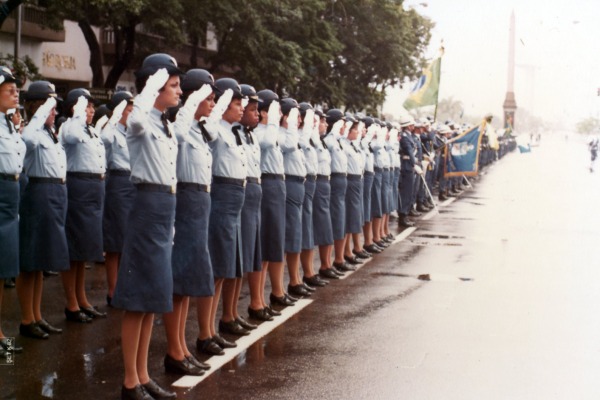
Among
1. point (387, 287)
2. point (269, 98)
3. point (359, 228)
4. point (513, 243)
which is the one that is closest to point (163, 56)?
point (269, 98)

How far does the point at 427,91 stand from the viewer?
86.0 ft

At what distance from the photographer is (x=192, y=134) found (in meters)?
7.32

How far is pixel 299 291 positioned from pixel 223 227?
312cm

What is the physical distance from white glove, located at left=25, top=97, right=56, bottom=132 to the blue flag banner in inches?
788

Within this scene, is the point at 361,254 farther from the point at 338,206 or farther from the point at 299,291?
the point at 299,291

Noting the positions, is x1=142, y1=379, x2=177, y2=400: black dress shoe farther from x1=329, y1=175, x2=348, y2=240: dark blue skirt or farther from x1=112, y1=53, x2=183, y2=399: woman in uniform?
x1=329, y1=175, x2=348, y2=240: dark blue skirt

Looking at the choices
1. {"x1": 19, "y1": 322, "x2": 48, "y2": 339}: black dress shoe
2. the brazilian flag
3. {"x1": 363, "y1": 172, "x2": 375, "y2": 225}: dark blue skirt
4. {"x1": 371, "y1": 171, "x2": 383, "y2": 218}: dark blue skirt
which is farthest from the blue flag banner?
{"x1": 19, "y1": 322, "x2": 48, "y2": 339}: black dress shoe

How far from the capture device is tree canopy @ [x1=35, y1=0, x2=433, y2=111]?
922 inches

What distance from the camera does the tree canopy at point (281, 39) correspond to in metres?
23.4

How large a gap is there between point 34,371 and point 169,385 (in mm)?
1035

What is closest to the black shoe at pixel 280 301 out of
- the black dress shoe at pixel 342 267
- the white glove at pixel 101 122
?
the white glove at pixel 101 122

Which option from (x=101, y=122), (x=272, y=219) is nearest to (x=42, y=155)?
(x=272, y=219)

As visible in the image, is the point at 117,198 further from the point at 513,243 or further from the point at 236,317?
the point at 513,243
